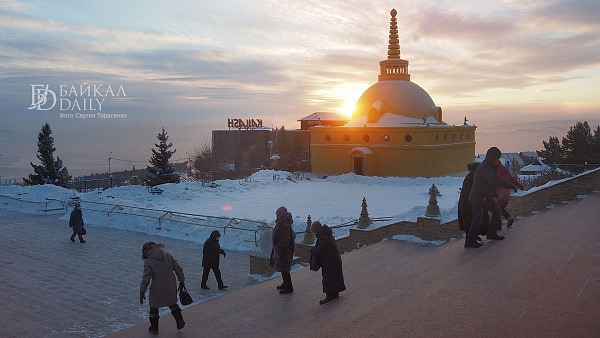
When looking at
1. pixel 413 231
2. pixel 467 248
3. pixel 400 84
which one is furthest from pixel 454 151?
pixel 467 248

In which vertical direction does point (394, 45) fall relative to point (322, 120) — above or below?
above

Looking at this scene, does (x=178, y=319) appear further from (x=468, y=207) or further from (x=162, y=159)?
(x=162, y=159)

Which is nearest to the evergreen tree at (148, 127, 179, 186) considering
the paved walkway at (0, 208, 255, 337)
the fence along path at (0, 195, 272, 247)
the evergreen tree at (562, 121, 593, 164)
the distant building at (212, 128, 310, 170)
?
the fence along path at (0, 195, 272, 247)

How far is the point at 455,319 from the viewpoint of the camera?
5.64 meters

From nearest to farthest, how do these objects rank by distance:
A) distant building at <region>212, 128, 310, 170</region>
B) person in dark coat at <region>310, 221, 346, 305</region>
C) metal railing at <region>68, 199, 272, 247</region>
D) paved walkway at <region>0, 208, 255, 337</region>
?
person in dark coat at <region>310, 221, 346, 305</region>
paved walkway at <region>0, 208, 255, 337</region>
metal railing at <region>68, 199, 272, 247</region>
distant building at <region>212, 128, 310, 170</region>

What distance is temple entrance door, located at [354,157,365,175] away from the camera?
43156 millimetres

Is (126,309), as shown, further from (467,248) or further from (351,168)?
(351,168)

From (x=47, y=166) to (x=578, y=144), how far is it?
5091cm

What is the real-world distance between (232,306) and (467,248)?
16.1ft

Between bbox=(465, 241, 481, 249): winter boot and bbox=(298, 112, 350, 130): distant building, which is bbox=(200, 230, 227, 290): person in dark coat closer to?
bbox=(465, 241, 481, 249): winter boot

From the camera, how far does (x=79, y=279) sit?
11570 mm

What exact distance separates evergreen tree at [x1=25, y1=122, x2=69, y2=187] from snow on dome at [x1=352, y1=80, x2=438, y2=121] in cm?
2899

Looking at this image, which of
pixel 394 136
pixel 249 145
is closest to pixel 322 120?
pixel 249 145

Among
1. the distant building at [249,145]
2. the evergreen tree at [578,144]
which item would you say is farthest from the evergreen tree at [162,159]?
the evergreen tree at [578,144]
